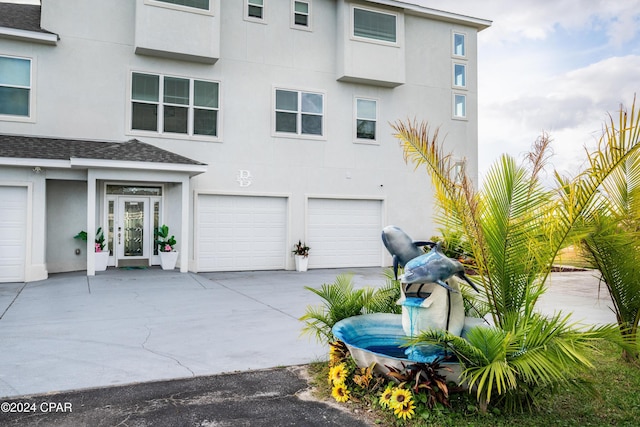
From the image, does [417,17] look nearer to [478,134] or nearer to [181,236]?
[478,134]

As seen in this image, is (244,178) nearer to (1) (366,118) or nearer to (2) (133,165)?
(2) (133,165)

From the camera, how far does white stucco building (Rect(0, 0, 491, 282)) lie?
12.1 metres

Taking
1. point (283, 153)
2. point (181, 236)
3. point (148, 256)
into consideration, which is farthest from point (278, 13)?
point (148, 256)

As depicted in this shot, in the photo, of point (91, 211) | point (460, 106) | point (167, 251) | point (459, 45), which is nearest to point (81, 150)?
point (91, 211)

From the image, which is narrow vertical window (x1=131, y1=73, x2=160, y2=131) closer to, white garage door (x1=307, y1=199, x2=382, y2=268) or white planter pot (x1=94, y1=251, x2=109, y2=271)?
white planter pot (x1=94, y1=251, x2=109, y2=271)

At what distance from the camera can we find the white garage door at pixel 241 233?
544 inches

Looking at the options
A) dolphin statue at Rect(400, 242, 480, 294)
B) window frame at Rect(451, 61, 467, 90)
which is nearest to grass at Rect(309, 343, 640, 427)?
dolphin statue at Rect(400, 242, 480, 294)

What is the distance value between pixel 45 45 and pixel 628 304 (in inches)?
542

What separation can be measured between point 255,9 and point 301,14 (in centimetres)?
152

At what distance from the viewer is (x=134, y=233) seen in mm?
14086

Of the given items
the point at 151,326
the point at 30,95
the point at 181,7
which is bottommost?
the point at 151,326

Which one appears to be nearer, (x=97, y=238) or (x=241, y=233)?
(x=97, y=238)

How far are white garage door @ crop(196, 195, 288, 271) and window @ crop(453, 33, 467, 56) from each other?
869 centimetres

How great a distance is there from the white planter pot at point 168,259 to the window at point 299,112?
486 cm
